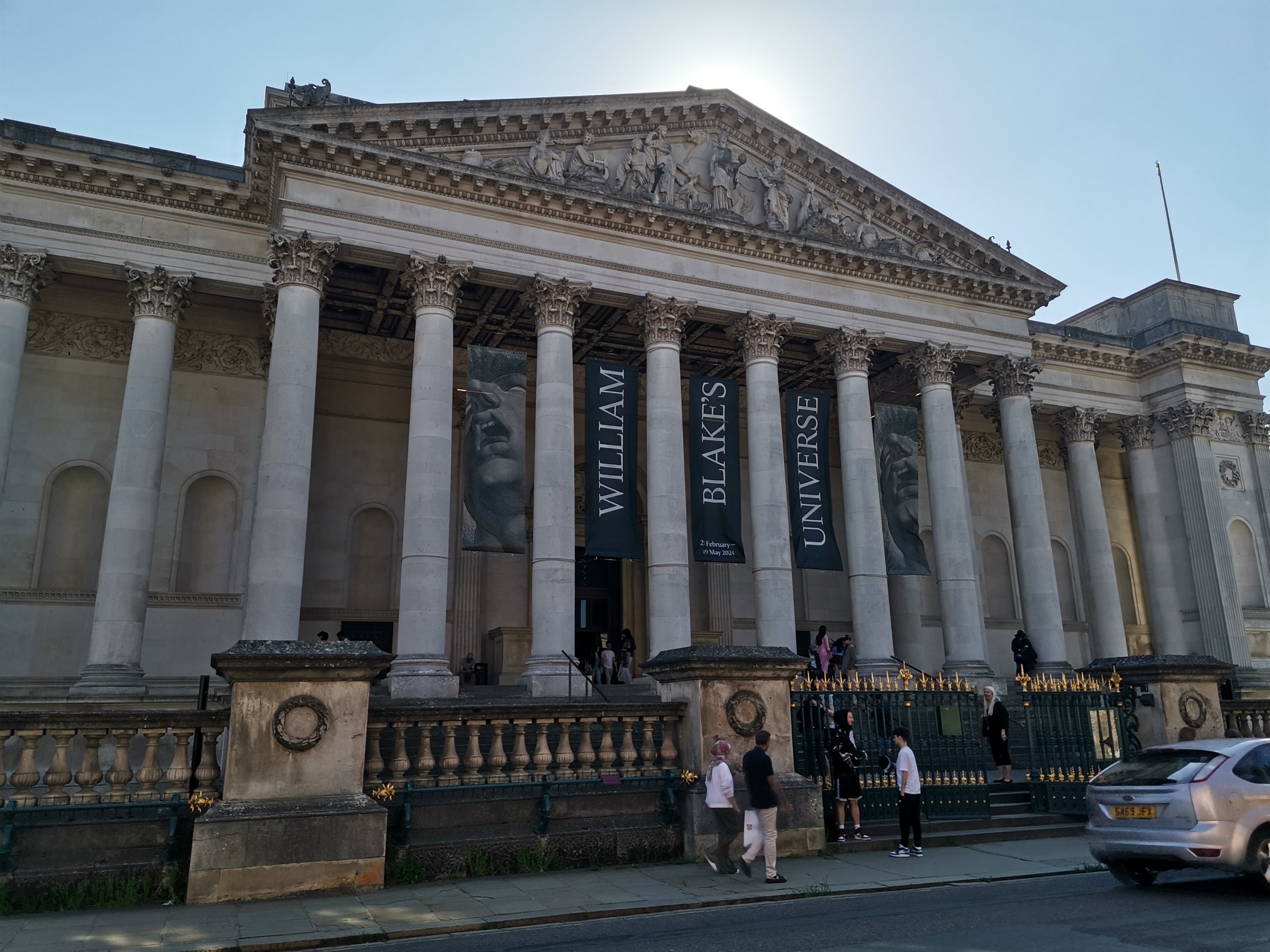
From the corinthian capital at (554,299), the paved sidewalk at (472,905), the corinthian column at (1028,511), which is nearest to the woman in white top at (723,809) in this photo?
the paved sidewalk at (472,905)

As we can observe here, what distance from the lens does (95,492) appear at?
876 inches

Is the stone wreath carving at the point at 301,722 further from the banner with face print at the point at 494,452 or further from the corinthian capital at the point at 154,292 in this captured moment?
the corinthian capital at the point at 154,292

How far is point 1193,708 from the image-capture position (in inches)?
590

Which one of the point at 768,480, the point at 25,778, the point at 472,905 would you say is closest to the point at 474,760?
the point at 472,905

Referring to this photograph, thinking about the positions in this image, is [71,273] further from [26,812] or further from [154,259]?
[26,812]

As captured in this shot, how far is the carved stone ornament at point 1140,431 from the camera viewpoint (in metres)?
32.1

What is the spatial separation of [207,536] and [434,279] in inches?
343

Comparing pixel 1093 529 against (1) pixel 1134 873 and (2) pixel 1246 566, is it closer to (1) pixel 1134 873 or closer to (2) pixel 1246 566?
(2) pixel 1246 566

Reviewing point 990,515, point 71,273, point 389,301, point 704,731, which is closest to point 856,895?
point 704,731

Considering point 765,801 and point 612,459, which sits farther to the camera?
point 612,459

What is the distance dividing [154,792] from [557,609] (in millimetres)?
11142

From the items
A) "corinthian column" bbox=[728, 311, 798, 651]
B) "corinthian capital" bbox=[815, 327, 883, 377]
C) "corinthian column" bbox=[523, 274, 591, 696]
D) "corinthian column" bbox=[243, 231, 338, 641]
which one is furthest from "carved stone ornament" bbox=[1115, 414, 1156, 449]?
"corinthian column" bbox=[243, 231, 338, 641]

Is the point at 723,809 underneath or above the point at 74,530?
underneath

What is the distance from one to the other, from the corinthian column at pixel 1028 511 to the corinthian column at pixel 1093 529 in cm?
315
